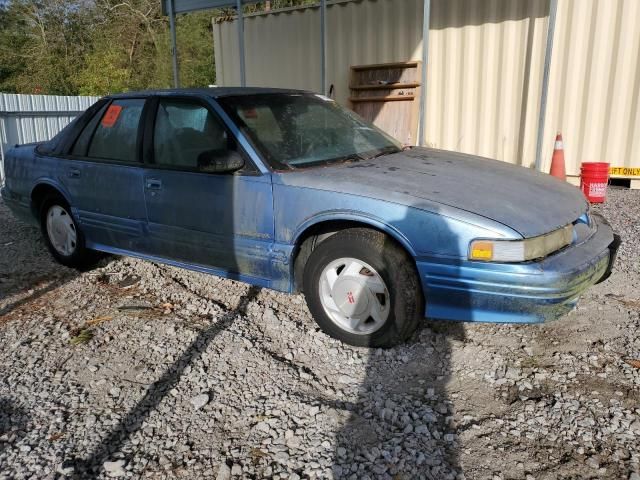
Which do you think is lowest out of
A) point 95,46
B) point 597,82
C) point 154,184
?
point 154,184

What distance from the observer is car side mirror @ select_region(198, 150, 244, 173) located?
356cm

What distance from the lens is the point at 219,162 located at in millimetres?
3566

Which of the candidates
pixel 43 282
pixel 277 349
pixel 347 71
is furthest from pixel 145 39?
pixel 277 349

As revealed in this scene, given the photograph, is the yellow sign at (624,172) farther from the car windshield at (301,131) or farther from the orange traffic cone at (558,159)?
the car windshield at (301,131)

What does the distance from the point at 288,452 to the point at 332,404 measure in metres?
0.45

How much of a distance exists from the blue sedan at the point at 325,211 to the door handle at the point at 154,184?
12 millimetres

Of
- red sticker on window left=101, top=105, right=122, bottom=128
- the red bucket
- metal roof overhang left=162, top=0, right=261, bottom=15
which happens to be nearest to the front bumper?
red sticker on window left=101, top=105, right=122, bottom=128

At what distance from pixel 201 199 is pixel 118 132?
1186 millimetres

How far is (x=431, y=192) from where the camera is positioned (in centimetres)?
317

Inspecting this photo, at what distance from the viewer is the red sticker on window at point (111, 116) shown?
4.56 metres

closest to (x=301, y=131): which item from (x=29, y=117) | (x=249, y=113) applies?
(x=249, y=113)

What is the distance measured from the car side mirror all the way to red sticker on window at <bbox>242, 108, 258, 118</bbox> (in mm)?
420

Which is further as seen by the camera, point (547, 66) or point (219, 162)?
point (547, 66)

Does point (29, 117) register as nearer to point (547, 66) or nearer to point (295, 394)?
point (547, 66)
